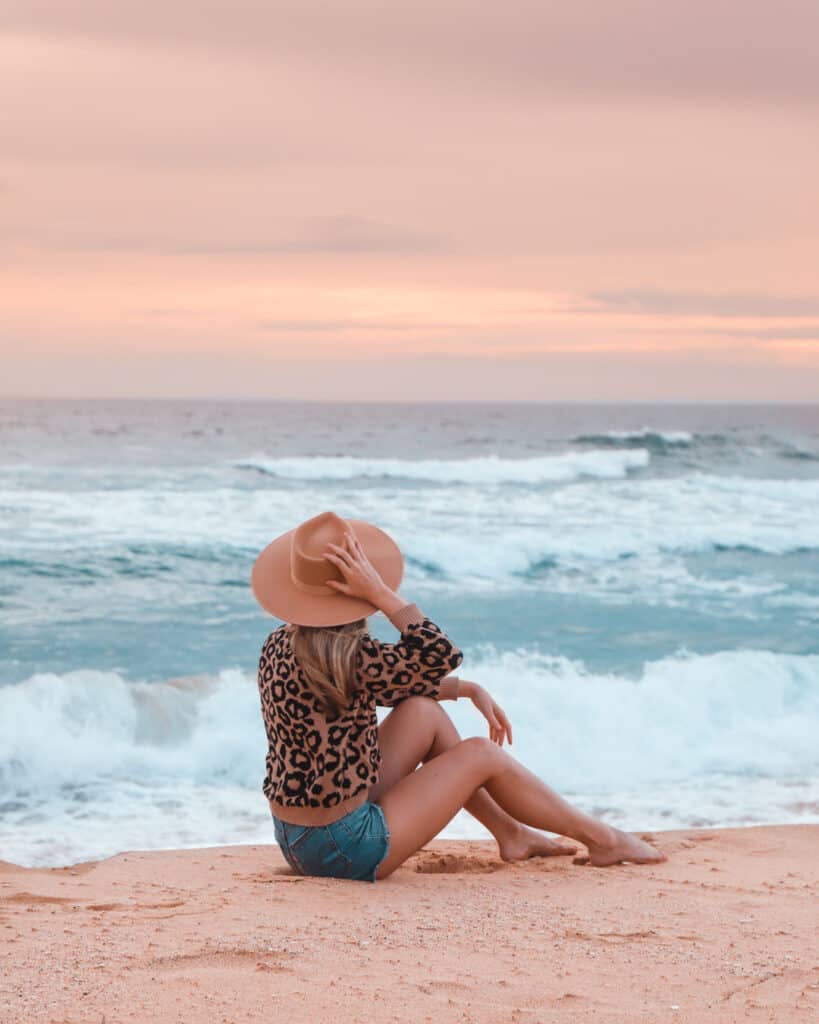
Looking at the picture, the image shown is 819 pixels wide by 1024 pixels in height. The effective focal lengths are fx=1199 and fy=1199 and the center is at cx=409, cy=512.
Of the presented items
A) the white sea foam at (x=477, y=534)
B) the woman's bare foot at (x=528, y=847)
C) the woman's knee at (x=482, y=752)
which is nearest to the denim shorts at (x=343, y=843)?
the woman's knee at (x=482, y=752)

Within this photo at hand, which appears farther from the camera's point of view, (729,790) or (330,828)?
(729,790)

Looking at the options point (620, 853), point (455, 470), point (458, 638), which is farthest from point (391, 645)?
point (455, 470)

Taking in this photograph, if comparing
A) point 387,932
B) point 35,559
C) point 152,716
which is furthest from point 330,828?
point 35,559

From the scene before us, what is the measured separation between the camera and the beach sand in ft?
9.55

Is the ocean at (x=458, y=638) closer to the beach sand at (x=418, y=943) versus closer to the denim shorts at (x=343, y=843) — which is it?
the beach sand at (x=418, y=943)

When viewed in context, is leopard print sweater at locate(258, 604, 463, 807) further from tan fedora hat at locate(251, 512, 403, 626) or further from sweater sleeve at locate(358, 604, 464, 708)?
tan fedora hat at locate(251, 512, 403, 626)

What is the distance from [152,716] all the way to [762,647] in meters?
5.89

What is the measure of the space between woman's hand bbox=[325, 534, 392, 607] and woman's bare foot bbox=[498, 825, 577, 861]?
1.37 meters

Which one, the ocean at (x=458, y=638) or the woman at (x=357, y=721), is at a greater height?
the woman at (x=357, y=721)

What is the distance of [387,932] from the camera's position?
3.55 meters

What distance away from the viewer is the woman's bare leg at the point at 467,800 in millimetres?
4266

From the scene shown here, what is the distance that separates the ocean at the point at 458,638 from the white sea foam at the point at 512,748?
23 millimetres

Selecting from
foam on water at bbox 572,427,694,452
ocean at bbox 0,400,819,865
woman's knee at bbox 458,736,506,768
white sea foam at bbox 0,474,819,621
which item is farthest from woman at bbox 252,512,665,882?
foam on water at bbox 572,427,694,452

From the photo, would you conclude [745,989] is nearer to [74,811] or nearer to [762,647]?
[74,811]
